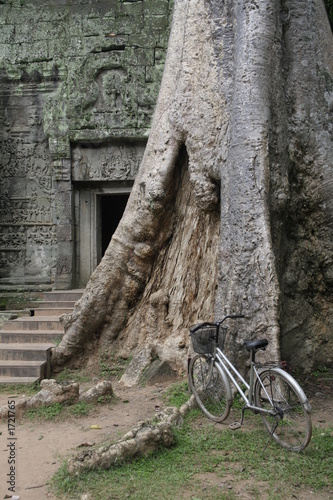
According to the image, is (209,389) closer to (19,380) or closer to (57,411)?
(57,411)

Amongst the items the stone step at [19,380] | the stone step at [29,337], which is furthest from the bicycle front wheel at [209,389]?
the stone step at [29,337]

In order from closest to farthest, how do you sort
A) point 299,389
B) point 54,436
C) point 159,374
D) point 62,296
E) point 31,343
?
point 299,389
point 54,436
point 159,374
point 31,343
point 62,296

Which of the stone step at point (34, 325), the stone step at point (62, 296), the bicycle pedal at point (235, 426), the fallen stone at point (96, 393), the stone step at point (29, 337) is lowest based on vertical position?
the bicycle pedal at point (235, 426)

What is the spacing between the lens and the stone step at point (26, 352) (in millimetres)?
5875

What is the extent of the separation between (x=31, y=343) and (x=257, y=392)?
389cm

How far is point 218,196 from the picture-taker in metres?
4.92

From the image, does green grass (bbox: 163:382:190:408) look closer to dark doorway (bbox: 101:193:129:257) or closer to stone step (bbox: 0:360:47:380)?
stone step (bbox: 0:360:47:380)

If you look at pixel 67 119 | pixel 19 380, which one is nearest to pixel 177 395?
pixel 19 380

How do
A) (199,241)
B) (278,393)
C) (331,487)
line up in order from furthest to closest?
(199,241)
(278,393)
(331,487)

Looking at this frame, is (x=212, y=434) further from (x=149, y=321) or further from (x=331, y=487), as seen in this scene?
(x=149, y=321)

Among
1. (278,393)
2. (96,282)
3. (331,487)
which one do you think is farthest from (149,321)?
(331,487)

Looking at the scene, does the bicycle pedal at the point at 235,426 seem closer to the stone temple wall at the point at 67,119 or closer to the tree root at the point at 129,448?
the tree root at the point at 129,448

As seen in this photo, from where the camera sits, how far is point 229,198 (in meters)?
4.44

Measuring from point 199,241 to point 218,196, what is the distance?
61 centimetres
